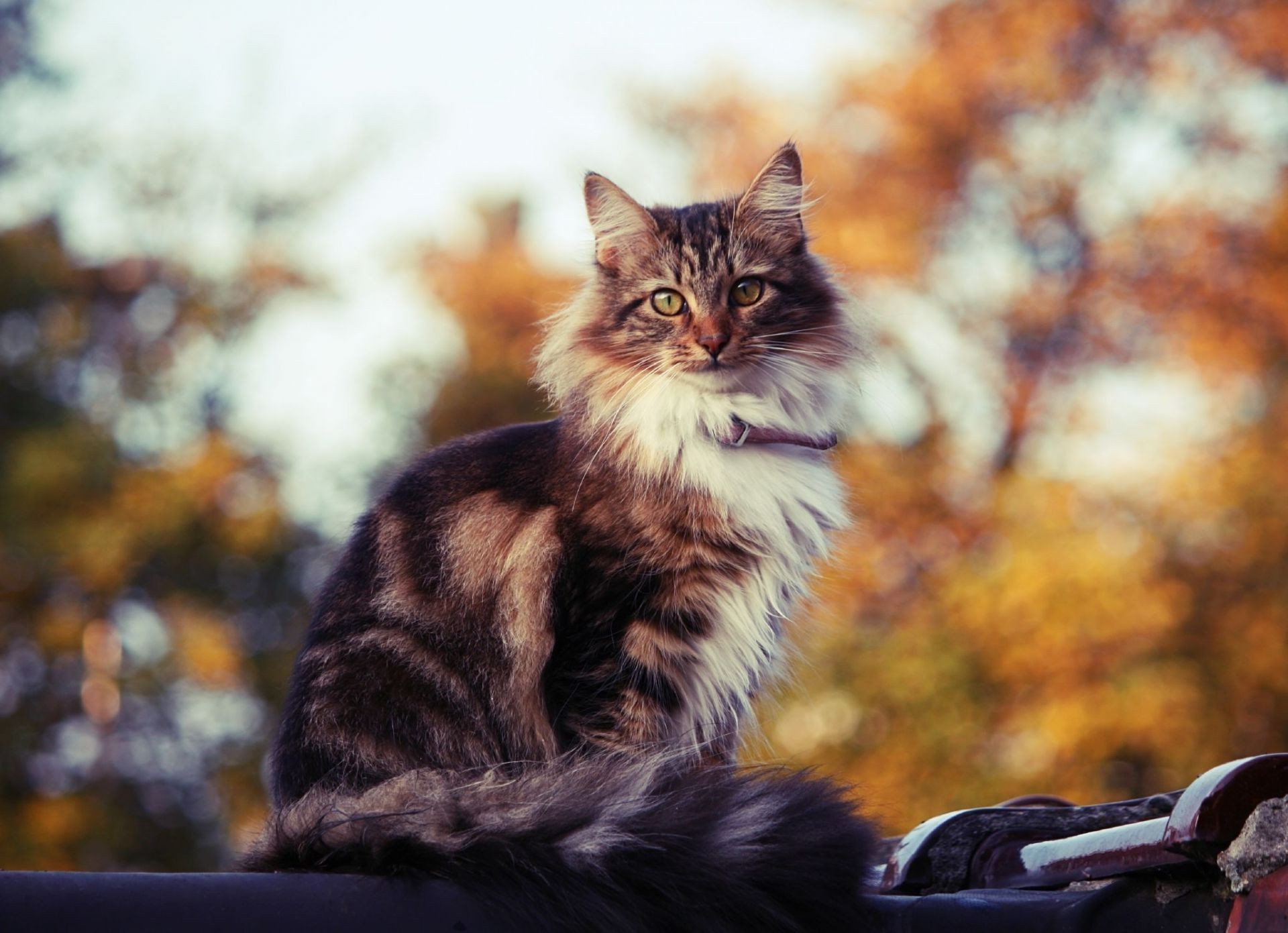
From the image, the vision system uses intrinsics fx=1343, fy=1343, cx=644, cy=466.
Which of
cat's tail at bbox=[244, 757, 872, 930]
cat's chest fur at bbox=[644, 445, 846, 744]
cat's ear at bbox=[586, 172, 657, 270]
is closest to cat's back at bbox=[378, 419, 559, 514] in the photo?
cat's chest fur at bbox=[644, 445, 846, 744]

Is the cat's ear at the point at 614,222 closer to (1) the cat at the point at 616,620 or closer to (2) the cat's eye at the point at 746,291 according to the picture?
(1) the cat at the point at 616,620

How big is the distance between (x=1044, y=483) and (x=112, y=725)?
22.9ft

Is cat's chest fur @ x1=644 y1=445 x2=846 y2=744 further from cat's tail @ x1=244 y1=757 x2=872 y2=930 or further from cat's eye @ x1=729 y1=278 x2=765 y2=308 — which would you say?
cat's tail @ x1=244 y1=757 x2=872 y2=930

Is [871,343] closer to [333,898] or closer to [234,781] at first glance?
[333,898]

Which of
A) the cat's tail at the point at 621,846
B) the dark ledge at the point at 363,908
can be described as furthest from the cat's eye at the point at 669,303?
the dark ledge at the point at 363,908

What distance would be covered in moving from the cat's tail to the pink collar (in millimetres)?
867

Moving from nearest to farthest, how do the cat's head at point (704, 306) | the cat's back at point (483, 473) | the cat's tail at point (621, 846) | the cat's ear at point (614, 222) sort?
the cat's tail at point (621, 846) → the cat's back at point (483, 473) → the cat's head at point (704, 306) → the cat's ear at point (614, 222)

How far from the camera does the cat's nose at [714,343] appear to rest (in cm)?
266

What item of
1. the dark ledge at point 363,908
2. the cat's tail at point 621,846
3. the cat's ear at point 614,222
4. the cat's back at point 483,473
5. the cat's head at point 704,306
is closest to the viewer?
the dark ledge at point 363,908

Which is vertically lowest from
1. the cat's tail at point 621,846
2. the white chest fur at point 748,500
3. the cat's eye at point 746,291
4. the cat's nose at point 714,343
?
the cat's tail at point 621,846

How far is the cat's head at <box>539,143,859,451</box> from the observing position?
2.71m

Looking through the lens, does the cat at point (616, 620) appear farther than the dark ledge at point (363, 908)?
Yes

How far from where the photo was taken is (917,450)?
9445 mm

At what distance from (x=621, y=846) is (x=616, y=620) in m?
0.72
